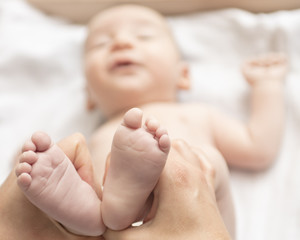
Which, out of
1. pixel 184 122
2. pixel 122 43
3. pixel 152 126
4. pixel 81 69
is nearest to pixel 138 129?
pixel 152 126

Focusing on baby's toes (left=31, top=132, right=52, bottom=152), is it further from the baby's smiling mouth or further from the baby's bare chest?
the baby's smiling mouth

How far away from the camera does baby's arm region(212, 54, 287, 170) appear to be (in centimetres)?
113

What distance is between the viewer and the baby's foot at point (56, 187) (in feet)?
2.06

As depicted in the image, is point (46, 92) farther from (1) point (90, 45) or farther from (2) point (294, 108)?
(2) point (294, 108)

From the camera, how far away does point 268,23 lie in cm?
136

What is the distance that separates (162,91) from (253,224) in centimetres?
45

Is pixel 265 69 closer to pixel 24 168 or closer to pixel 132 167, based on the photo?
pixel 132 167

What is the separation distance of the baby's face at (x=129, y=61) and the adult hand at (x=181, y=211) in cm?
47

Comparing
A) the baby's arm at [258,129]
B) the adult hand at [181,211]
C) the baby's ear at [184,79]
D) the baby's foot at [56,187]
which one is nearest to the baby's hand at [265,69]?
the baby's arm at [258,129]

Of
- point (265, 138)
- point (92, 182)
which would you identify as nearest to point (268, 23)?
point (265, 138)

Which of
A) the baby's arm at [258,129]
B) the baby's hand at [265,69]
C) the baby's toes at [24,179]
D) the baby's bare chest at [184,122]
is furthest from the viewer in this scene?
the baby's hand at [265,69]

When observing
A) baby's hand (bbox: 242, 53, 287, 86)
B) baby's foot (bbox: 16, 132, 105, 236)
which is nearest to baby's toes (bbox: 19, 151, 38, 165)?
baby's foot (bbox: 16, 132, 105, 236)

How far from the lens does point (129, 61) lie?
114cm

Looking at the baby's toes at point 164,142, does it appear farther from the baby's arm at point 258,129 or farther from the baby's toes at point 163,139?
the baby's arm at point 258,129
